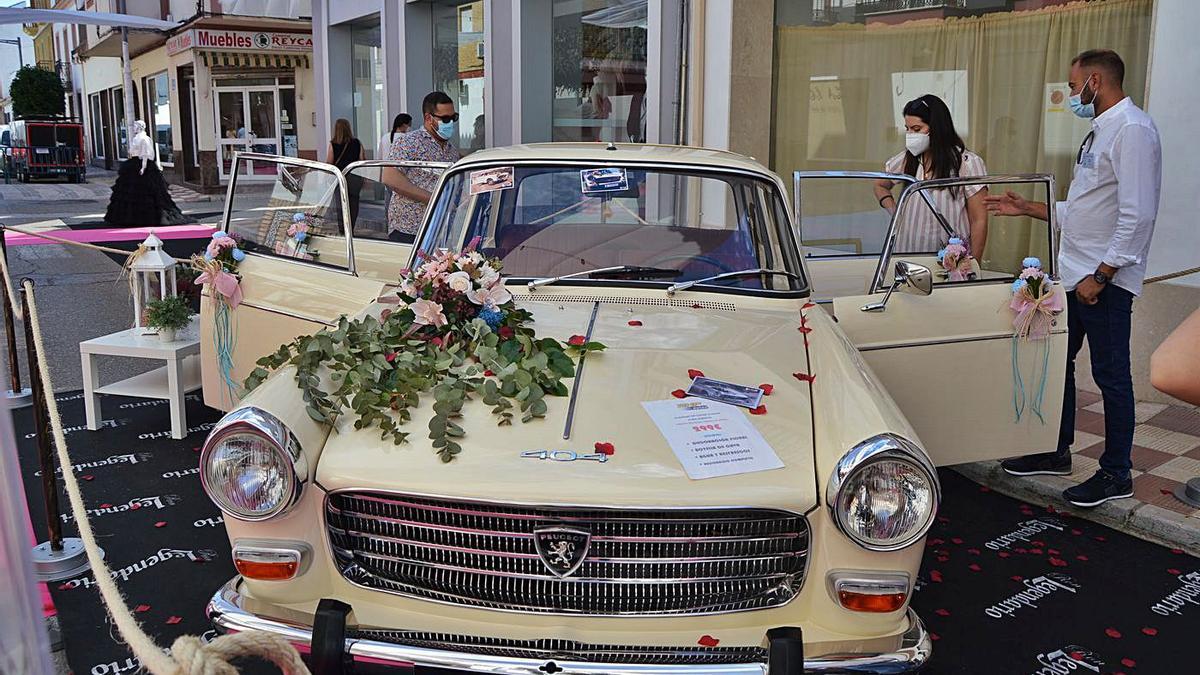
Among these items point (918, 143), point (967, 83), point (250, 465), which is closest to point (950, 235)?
point (918, 143)

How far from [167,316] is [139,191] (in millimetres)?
11032

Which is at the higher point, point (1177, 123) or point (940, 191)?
point (1177, 123)

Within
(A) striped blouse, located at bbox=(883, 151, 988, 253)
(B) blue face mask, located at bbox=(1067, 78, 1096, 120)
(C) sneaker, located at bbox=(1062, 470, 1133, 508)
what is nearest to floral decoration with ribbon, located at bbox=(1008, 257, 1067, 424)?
(C) sneaker, located at bbox=(1062, 470, 1133, 508)

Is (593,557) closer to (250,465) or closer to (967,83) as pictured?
(250,465)

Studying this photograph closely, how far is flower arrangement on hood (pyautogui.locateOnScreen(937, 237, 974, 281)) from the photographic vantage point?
473 centimetres

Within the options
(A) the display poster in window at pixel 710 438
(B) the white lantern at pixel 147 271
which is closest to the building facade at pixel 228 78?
(B) the white lantern at pixel 147 271

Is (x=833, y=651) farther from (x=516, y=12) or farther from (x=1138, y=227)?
(x=516, y=12)

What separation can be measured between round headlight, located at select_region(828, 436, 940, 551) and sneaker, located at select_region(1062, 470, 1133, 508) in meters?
2.67

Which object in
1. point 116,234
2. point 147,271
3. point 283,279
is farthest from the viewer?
point 116,234

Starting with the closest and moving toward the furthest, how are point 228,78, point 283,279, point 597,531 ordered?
1. point 597,531
2. point 283,279
3. point 228,78

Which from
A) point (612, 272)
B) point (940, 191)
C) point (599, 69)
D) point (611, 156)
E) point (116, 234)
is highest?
point (599, 69)

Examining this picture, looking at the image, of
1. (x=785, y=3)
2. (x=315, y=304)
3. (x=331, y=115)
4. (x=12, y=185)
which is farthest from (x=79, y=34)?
(x=315, y=304)

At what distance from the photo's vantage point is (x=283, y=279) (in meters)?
4.63

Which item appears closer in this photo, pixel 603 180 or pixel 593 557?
pixel 593 557
